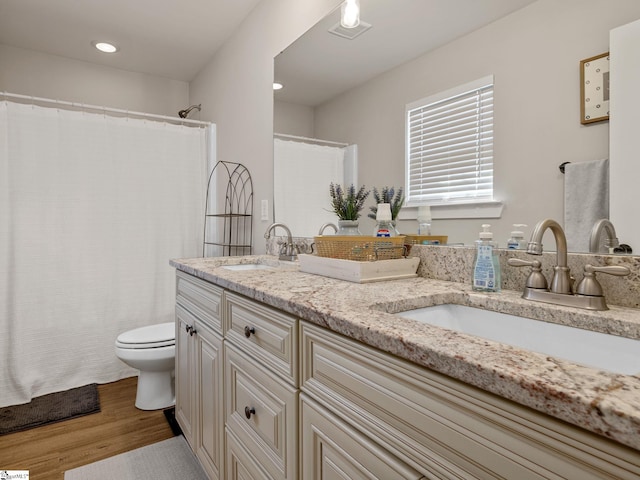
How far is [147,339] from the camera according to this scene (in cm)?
216

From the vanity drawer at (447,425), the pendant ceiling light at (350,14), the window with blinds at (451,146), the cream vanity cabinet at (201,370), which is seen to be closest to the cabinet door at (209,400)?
the cream vanity cabinet at (201,370)

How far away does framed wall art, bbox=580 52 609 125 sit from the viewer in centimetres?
87

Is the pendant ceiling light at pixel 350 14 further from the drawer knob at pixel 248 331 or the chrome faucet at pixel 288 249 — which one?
the drawer knob at pixel 248 331

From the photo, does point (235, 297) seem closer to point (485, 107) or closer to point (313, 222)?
point (313, 222)

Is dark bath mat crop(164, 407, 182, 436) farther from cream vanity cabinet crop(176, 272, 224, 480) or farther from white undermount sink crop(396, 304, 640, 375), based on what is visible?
white undermount sink crop(396, 304, 640, 375)

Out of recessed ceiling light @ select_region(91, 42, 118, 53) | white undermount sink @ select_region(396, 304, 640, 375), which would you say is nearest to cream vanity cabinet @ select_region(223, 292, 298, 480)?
white undermount sink @ select_region(396, 304, 640, 375)

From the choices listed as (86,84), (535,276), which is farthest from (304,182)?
(86,84)

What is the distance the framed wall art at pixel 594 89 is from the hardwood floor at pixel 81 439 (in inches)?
86.3

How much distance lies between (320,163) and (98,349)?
2.02m

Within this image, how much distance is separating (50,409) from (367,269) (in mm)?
2174

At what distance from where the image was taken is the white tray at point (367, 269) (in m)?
1.20

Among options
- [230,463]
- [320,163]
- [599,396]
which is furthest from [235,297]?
[599,396]

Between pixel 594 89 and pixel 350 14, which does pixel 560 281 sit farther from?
pixel 350 14

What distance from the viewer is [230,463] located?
1.25 m
